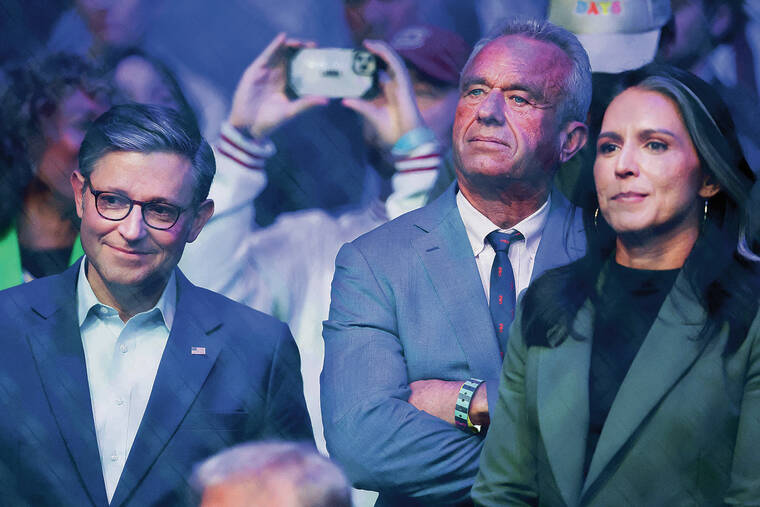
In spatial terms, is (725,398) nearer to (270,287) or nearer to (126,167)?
(270,287)

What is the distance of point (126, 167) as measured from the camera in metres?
2.89

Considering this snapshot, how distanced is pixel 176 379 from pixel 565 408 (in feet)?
3.88

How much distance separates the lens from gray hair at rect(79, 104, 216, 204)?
9.61 feet

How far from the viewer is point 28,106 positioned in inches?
→ 128

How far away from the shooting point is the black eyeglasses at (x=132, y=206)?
286 centimetres

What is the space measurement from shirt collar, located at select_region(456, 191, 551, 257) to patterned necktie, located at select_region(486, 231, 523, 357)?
0.6 inches

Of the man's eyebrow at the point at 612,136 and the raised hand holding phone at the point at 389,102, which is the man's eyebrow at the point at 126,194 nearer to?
the raised hand holding phone at the point at 389,102

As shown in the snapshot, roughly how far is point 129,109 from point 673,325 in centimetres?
173

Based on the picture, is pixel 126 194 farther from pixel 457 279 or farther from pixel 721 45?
pixel 721 45

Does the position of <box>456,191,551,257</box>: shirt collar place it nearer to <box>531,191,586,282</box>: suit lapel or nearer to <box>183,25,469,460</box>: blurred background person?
<box>531,191,586,282</box>: suit lapel

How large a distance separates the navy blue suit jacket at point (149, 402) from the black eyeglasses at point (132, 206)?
21 cm

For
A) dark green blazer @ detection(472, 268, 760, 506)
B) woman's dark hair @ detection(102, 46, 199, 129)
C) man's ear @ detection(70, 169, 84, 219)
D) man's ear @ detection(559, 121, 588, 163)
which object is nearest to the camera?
dark green blazer @ detection(472, 268, 760, 506)

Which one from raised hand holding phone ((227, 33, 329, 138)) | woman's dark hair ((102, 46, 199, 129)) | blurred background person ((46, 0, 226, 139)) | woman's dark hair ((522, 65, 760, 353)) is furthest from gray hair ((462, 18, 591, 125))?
blurred background person ((46, 0, 226, 139))

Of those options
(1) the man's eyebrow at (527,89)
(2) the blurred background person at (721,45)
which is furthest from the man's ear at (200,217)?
(2) the blurred background person at (721,45)
